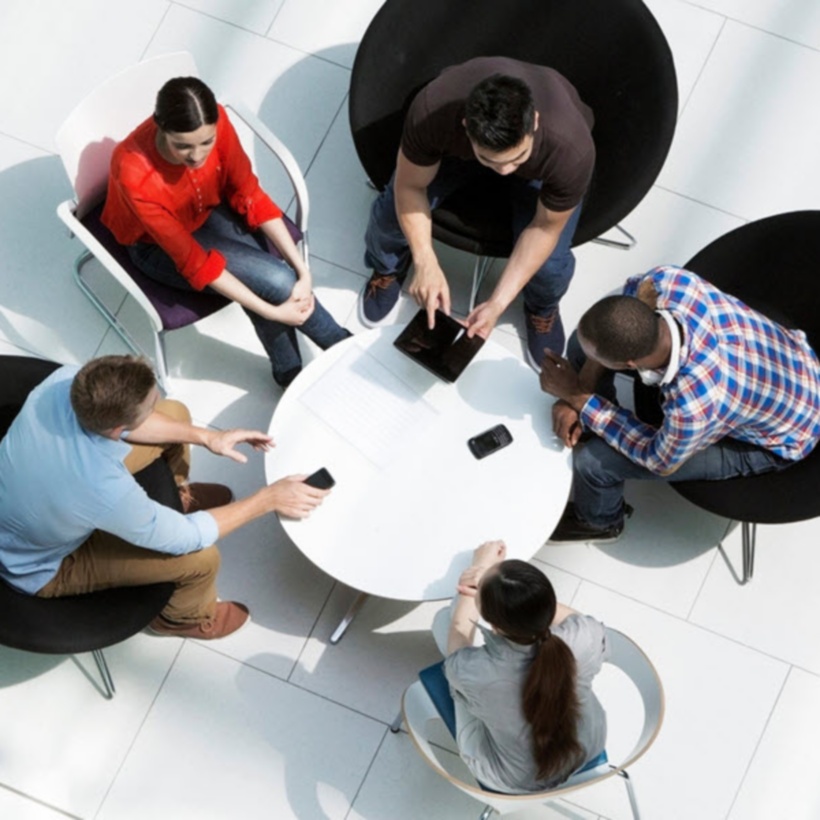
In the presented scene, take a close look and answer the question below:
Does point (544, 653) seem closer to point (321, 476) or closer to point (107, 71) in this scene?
point (321, 476)

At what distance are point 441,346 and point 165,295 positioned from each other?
2.56 ft

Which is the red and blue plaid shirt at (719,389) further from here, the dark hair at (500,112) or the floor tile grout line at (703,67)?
the floor tile grout line at (703,67)

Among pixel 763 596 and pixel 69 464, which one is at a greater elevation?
pixel 69 464

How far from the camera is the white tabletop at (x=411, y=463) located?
298 cm

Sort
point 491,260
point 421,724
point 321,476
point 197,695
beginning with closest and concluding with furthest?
1. point 421,724
2. point 321,476
3. point 197,695
4. point 491,260

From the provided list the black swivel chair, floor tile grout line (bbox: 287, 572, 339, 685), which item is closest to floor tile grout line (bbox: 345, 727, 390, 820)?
floor tile grout line (bbox: 287, 572, 339, 685)

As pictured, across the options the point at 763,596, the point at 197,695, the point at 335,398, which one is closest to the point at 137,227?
the point at 335,398

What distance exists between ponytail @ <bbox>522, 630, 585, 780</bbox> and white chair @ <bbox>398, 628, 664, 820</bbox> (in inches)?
3.9

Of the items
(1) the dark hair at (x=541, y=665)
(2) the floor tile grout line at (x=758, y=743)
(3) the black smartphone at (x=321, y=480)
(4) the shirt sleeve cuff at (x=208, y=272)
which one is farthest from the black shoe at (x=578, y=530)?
(4) the shirt sleeve cuff at (x=208, y=272)

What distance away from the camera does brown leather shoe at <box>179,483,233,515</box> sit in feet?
11.3

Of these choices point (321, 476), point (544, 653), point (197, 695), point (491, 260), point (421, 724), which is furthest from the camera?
point (491, 260)

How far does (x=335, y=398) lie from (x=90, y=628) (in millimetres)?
842

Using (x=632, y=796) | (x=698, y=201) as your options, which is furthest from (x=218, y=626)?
(x=698, y=201)

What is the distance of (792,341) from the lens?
3.04 metres
